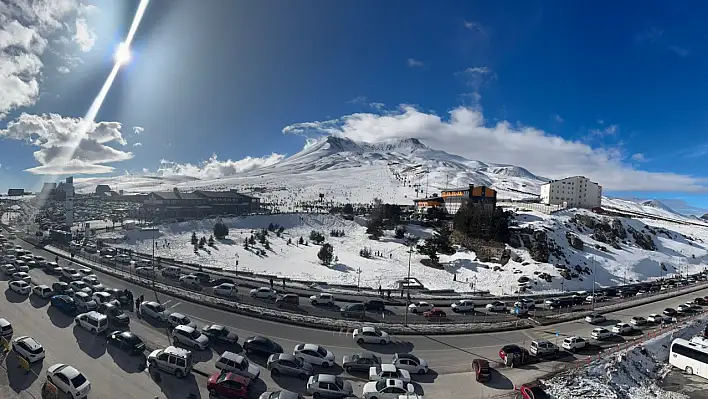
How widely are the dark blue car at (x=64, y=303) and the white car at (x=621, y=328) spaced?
1648 inches

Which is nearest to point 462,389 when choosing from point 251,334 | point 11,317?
point 251,334

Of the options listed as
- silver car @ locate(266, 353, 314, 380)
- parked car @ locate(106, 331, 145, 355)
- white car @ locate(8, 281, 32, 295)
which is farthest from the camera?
white car @ locate(8, 281, 32, 295)

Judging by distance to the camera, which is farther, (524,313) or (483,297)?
(483,297)

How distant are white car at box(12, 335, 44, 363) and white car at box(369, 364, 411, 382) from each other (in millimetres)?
17616

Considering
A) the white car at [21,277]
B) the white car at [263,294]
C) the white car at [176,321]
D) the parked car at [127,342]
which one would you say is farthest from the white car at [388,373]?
the white car at [21,277]

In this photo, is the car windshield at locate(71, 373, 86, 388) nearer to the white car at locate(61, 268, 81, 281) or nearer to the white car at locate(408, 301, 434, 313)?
the white car at locate(61, 268, 81, 281)

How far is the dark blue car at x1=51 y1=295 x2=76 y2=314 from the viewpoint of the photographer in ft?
82.7

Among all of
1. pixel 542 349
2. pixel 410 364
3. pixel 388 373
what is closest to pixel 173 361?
pixel 388 373

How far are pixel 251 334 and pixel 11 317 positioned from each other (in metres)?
17.2

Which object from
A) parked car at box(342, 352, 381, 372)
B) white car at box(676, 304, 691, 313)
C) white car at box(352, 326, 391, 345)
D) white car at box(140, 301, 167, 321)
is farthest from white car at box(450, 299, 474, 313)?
white car at box(140, 301, 167, 321)

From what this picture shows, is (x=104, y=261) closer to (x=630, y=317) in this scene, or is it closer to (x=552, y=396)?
(x=552, y=396)

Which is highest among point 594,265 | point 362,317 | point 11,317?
point 594,265

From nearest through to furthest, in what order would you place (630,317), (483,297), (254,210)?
(630,317), (483,297), (254,210)

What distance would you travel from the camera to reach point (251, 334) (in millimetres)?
23500
